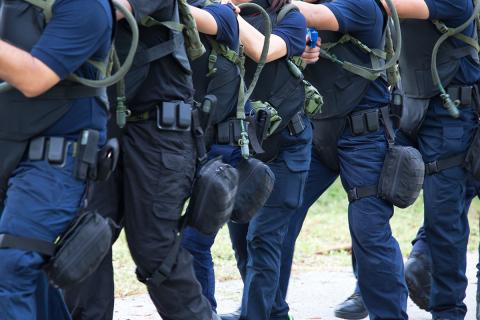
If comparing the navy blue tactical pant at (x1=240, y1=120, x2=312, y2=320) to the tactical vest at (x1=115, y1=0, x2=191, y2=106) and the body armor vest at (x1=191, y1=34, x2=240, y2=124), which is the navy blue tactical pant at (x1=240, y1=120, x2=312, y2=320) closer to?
the body armor vest at (x1=191, y1=34, x2=240, y2=124)

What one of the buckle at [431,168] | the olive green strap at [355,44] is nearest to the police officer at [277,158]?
the olive green strap at [355,44]

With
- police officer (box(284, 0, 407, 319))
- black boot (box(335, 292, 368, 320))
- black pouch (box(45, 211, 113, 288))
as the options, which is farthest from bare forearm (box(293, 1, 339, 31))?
black pouch (box(45, 211, 113, 288))

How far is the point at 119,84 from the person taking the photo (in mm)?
5031

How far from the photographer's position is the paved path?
7.26 m

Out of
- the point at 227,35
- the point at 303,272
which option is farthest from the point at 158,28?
the point at 303,272

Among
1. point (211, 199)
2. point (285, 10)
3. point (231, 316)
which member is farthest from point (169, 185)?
point (231, 316)

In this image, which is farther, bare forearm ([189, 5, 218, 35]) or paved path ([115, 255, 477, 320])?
paved path ([115, 255, 477, 320])

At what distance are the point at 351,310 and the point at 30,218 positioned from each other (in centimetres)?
324

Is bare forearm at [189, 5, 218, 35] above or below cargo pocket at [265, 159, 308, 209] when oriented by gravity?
above

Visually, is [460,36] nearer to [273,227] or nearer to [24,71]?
[273,227]

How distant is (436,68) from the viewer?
690cm

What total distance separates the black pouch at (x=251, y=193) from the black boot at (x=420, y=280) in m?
1.93

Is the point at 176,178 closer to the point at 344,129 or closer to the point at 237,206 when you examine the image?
the point at 237,206

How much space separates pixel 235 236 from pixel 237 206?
93 centimetres
